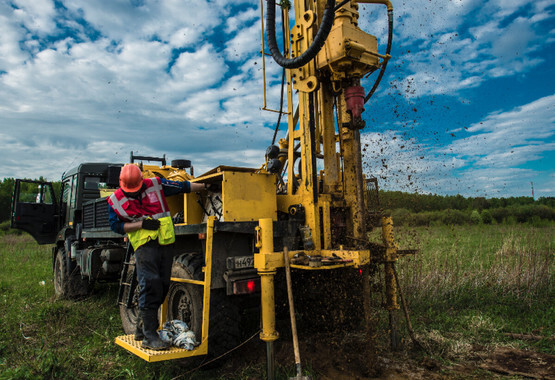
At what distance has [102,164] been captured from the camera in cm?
837

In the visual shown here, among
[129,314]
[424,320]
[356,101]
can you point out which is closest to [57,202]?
[129,314]

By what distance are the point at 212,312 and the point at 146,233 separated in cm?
100

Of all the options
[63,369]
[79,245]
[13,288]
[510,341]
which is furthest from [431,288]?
[13,288]

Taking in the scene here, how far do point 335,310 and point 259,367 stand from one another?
107cm

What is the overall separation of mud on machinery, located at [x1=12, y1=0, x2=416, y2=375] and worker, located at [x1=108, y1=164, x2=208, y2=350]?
20 centimetres

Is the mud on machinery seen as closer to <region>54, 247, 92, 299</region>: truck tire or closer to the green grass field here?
the green grass field

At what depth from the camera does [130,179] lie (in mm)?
4016

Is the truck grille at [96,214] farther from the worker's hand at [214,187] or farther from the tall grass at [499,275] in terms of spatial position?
the tall grass at [499,275]

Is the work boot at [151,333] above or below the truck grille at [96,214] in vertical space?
below

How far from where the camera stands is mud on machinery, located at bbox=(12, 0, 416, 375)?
3809 mm

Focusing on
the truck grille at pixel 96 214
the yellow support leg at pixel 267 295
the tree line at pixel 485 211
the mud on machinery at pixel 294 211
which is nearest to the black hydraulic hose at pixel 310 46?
the mud on machinery at pixel 294 211

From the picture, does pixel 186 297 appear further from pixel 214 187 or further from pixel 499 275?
pixel 499 275

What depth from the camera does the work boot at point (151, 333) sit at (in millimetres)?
3799

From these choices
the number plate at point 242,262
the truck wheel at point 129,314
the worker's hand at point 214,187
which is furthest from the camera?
the truck wheel at point 129,314
